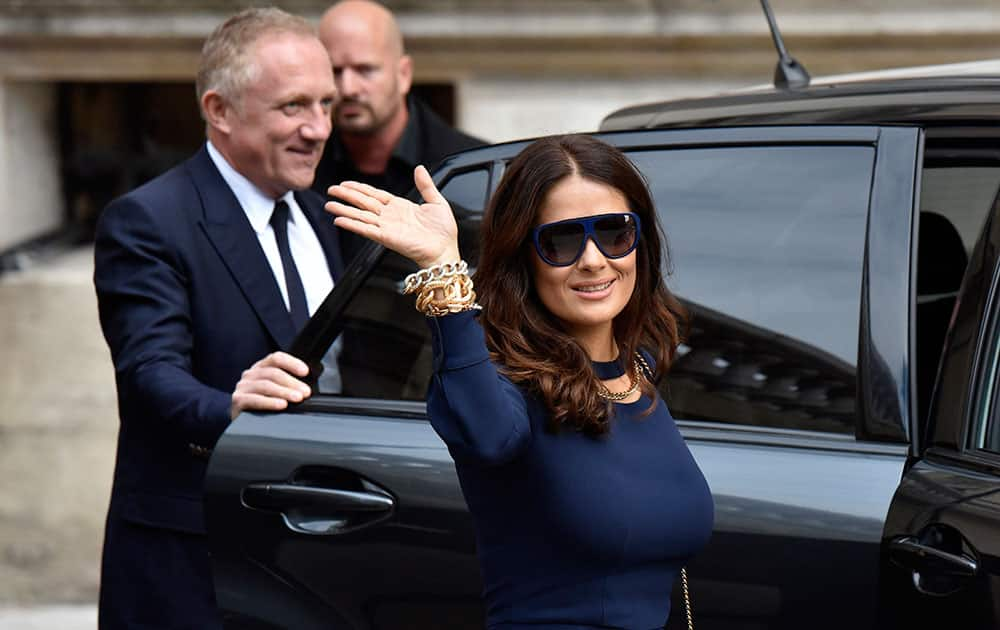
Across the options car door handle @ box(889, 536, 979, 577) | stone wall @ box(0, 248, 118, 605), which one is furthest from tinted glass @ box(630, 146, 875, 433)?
stone wall @ box(0, 248, 118, 605)

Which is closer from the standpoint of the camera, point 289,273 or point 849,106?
point 849,106

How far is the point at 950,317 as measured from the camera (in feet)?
8.86

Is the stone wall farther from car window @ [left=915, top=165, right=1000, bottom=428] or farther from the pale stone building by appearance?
car window @ [left=915, top=165, right=1000, bottom=428]

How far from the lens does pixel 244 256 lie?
10.4ft

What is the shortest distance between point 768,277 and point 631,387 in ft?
1.78

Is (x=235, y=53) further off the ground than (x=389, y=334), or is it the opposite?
(x=235, y=53)

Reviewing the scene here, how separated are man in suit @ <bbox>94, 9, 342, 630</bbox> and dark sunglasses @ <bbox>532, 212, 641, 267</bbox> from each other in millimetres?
912

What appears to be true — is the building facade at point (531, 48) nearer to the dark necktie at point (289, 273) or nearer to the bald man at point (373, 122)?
the bald man at point (373, 122)

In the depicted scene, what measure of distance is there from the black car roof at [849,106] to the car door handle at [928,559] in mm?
670

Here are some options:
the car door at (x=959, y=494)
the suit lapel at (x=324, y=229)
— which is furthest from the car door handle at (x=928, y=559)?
the suit lapel at (x=324, y=229)

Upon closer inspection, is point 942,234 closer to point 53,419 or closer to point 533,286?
point 533,286

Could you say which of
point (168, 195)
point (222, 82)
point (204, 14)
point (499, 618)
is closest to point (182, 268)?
point (168, 195)

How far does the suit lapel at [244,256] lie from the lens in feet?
10.3

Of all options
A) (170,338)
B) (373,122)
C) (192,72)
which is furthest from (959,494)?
(192,72)
